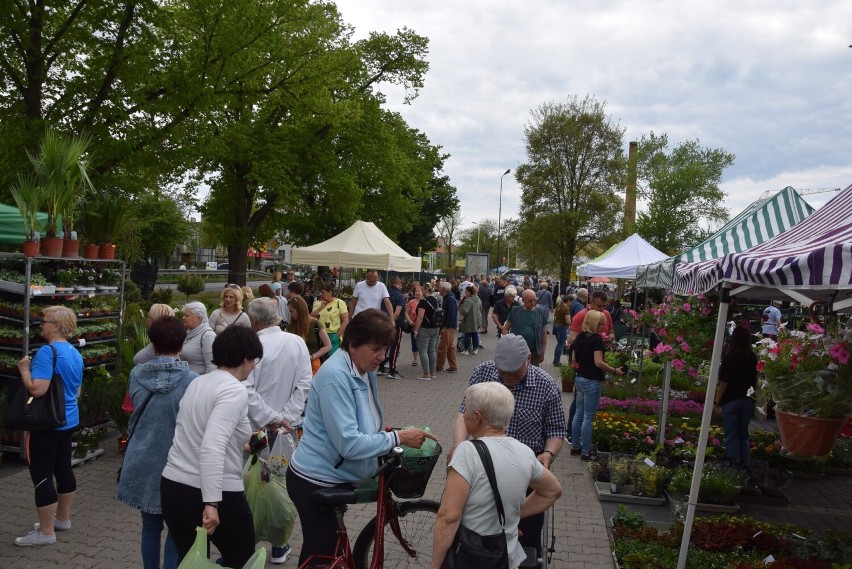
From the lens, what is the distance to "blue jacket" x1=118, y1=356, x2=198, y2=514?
11.8 ft

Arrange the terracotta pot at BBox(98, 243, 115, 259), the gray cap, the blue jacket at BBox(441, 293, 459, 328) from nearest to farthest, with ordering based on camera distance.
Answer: the gray cap → the terracotta pot at BBox(98, 243, 115, 259) → the blue jacket at BBox(441, 293, 459, 328)

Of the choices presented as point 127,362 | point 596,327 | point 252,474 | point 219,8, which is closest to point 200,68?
point 219,8

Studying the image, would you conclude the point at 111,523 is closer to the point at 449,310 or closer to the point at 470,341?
the point at 449,310

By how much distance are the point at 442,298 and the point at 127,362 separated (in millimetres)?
7879

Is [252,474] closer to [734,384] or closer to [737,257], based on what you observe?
[737,257]

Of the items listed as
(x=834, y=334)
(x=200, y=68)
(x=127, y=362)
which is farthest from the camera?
(x=200, y=68)

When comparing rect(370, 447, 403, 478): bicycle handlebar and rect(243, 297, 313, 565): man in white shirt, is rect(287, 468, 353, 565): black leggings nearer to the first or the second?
rect(370, 447, 403, 478): bicycle handlebar

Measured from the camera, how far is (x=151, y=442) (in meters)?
A: 3.67

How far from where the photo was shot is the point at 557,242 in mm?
44438

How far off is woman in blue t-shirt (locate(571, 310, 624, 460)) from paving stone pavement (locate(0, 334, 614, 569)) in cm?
45

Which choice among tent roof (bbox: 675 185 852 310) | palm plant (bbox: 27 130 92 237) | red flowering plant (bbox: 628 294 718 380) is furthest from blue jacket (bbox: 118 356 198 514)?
red flowering plant (bbox: 628 294 718 380)

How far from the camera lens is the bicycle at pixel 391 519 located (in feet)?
10.9

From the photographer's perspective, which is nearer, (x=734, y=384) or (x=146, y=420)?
(x=146, y=420)

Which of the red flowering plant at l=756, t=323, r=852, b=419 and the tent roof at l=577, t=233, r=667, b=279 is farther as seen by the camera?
the tent roof at l=577, t=233, r=667, b=279
